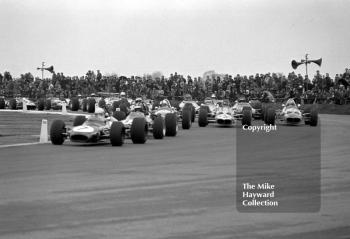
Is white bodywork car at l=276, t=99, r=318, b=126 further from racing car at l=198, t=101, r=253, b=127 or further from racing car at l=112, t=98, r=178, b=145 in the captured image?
racing car at l=112, t=98, r=178, b=145

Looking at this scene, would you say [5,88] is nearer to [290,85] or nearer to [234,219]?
[290,85]

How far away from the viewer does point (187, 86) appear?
71.8 meters

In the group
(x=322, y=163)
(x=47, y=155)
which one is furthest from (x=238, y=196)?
(x=47, y=155)

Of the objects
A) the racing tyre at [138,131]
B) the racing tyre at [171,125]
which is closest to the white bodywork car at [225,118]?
the racing tyre at [171,125]

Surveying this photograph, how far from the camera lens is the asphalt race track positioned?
8406mm

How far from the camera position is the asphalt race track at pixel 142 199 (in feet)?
27.6

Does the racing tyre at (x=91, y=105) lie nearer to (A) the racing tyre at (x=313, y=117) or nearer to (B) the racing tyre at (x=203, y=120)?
(B) the racing tyre at (x=203, y=120)

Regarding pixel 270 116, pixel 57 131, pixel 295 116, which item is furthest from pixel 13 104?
pixel 57 131

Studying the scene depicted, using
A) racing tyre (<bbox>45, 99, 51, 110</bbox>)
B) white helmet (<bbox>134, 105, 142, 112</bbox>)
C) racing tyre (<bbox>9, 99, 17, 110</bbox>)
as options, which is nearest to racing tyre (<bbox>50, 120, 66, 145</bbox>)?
white helmet (<bbox>134, 105, 142, 112</bbox>)

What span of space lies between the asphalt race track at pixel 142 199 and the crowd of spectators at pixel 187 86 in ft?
124

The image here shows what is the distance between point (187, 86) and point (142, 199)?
61.2 meters

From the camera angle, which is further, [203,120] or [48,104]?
[48,104]

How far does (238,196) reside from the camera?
11023 mm

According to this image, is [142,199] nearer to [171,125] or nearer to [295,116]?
[171,125]
